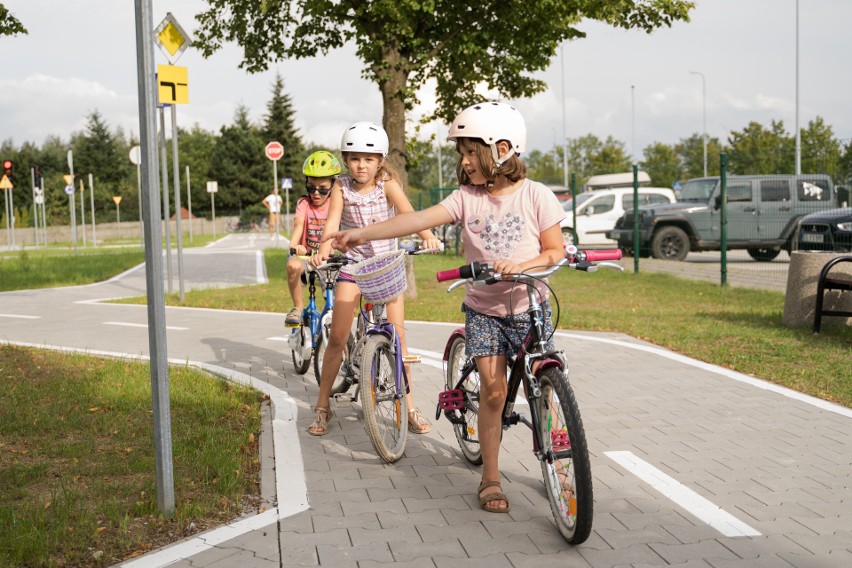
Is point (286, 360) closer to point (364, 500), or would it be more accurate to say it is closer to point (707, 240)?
point (364, 500)

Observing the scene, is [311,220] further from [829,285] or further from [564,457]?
[829,285]

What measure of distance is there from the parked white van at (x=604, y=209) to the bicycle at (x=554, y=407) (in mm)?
21361

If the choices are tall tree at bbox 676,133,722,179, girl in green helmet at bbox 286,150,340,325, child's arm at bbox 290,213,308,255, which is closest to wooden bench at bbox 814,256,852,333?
girl in green helmet at bbox 286,150,340,325

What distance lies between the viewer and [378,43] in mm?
A: 13125

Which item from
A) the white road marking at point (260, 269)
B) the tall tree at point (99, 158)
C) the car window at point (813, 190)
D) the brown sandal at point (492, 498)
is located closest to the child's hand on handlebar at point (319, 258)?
the brown sandal at point (492, 498)

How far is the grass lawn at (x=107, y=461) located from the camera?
397cm

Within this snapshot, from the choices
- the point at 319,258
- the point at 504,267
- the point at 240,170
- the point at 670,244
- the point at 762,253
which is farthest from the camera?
the point at 240,170

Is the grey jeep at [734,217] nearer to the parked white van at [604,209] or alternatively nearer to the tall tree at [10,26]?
the parked white van at [604,209]

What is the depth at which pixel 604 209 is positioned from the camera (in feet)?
84.8

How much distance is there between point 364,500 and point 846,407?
11.5 ft

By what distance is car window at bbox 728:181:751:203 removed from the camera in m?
19.2

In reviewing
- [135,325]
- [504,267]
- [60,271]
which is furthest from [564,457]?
[60,271]

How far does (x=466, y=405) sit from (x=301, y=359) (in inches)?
126

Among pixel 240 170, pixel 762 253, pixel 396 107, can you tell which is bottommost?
pixel 762 253
